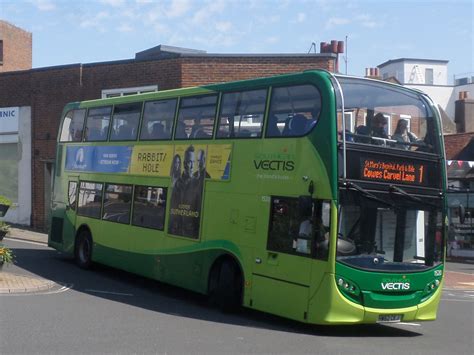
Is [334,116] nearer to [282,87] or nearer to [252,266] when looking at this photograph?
[282,87]

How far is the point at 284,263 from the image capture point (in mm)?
10289

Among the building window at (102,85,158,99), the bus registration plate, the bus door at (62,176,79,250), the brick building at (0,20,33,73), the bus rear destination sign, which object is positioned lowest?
the bus registration plate

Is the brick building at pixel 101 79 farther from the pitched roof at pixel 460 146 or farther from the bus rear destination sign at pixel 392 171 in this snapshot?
the pitched roof at pixel 460 146

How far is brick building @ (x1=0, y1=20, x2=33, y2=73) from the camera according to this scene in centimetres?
3766

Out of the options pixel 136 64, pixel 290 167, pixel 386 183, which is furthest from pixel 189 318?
pixel 136 64

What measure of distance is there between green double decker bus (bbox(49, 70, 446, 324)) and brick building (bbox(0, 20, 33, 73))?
88.9 ft

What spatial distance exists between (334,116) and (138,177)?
576 cm

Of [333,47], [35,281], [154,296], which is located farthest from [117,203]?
[333,47]

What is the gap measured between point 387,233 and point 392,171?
3.10 feet

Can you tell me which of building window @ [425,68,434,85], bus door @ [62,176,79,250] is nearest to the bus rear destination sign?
bus door @ [62,176,79,250]

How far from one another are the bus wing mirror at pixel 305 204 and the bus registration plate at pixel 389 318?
6.06ft

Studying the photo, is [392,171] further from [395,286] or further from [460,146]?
[460,146]

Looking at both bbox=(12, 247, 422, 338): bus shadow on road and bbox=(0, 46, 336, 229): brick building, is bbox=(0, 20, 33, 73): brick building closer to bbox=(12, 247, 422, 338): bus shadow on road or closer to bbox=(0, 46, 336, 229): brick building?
bbox=(0, 46, 336, 229): brick building

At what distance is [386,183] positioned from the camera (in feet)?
33.2
